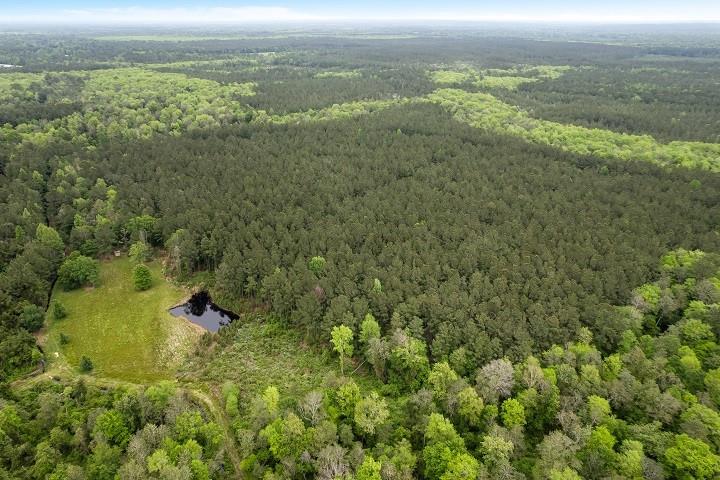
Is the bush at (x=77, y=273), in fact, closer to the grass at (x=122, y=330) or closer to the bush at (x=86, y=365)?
the grass at (x=122, y=330)

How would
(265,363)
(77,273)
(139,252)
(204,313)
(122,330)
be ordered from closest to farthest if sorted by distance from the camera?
(265,363) → (122,330) → (204,313) → (77,273) → (139,252)

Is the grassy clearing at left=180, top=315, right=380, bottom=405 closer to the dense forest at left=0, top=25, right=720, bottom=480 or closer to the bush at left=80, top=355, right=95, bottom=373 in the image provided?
the dense forest at left=0, top=25, right=720, bottom=480

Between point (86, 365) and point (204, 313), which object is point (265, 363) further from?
point (86, 365)

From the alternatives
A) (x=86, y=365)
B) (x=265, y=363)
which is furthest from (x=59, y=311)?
(x=265, y=363)

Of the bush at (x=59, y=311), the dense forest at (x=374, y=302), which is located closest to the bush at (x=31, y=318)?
the dense forest at (x=374, y=302)

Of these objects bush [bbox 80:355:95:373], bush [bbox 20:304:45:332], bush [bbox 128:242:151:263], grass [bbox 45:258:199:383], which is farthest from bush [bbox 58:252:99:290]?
bush [bbox 80:355:95:373]

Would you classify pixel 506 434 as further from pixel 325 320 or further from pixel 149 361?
pixel 149 361

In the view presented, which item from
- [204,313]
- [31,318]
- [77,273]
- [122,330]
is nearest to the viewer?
[31,318]

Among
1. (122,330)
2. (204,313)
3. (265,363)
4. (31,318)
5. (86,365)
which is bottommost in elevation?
(204,313)
